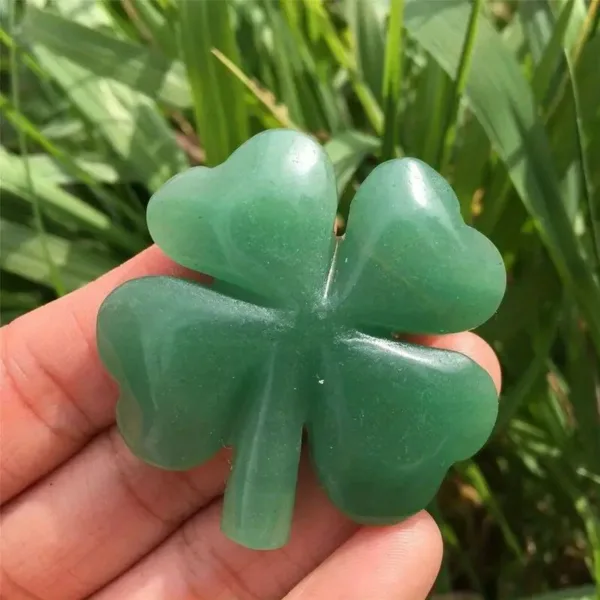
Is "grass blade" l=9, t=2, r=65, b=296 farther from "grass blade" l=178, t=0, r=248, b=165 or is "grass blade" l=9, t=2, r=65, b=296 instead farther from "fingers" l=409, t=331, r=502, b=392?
"fingers" l=409, t=331, r=502, b=392

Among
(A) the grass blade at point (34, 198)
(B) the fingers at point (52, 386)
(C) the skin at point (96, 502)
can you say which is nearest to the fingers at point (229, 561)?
(C) the skin at point (96, 502)

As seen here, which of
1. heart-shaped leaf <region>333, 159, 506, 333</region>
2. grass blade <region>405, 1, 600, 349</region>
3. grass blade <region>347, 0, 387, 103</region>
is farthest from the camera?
grass blade <region>347, 0, 387, 103</region>

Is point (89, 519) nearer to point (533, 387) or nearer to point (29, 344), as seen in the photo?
point (29, 344)

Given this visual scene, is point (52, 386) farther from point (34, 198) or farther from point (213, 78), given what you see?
point (213, 78)

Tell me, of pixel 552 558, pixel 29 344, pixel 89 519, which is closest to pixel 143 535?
pixel 89 519

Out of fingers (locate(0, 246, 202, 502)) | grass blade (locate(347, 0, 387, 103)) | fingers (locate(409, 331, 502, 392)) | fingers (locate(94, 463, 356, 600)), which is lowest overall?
fingers (locate(94, 463, 356, 600))

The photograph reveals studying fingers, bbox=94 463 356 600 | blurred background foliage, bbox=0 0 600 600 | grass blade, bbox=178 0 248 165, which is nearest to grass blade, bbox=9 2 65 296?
blurred background foliage, bbox=0 0 600 600

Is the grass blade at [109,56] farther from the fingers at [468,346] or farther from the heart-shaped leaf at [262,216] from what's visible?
the fingers at [468,346]
